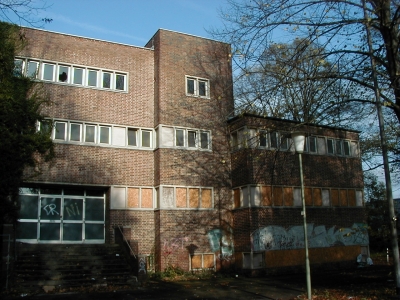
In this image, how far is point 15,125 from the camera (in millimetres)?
17203

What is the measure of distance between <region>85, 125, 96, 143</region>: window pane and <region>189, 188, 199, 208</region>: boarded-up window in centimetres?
512

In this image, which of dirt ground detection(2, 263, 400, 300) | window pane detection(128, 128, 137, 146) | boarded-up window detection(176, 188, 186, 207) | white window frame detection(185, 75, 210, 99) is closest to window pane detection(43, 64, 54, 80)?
window pane detection(128, 128, 137, 146)

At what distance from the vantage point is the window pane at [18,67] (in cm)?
1830

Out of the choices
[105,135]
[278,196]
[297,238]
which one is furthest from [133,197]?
[297,238]

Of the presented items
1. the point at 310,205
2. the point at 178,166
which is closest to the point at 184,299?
the point at 178,166

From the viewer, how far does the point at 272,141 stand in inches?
858

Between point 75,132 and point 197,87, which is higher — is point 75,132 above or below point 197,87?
below

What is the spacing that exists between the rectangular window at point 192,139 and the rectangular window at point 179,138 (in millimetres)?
406

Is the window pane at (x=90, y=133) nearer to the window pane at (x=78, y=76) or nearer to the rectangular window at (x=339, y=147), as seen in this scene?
the window pane at (x=78, y=76)

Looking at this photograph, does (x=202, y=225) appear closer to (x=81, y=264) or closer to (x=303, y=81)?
(x=81, y=264)

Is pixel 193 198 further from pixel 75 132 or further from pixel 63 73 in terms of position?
pixel 63 73

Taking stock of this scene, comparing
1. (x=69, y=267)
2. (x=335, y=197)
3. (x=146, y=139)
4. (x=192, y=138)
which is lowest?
(x=69, y=267)

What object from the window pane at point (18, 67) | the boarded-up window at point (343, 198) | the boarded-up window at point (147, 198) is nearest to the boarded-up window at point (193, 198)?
the boarded-up window at point (147, 198)

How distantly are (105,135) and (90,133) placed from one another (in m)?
0.67
